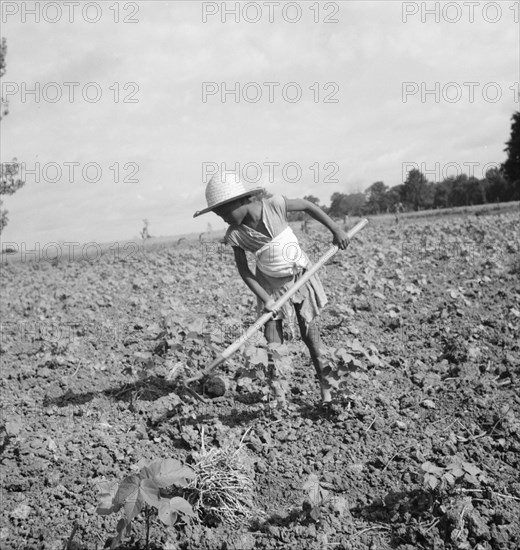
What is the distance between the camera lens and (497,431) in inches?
120

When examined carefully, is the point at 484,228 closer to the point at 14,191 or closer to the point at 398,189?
the point at 14,191

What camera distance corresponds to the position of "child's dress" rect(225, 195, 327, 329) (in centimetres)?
314

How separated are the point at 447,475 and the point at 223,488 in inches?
37.4

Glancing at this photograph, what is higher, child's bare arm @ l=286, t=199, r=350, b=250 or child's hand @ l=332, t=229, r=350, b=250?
child's bare arm @ l=286, t=199, r=350, b=250

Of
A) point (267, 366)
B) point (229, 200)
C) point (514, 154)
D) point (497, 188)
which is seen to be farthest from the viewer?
point (497, 188)

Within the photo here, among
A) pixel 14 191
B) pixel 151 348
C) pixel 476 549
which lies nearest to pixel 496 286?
pixel 151 348

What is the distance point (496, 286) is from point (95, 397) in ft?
13.4

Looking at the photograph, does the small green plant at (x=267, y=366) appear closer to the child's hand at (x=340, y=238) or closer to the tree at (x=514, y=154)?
the child's hand at (x=340, y=238)

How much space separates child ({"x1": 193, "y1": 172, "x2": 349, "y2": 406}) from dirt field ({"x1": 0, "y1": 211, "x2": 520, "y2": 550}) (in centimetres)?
35

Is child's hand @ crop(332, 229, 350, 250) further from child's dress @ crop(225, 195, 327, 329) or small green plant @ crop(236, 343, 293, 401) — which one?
small green plant @ crop(236, 343, 293, 401)

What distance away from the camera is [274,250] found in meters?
3.18

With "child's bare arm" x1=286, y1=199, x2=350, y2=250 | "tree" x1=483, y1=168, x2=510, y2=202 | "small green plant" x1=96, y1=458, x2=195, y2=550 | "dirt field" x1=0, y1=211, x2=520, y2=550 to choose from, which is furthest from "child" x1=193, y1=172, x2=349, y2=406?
"tree" x1=483, y1=168, x2=510, y2=202

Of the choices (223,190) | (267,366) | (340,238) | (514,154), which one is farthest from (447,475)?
(514,154)

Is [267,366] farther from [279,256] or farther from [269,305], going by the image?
[279,256]
